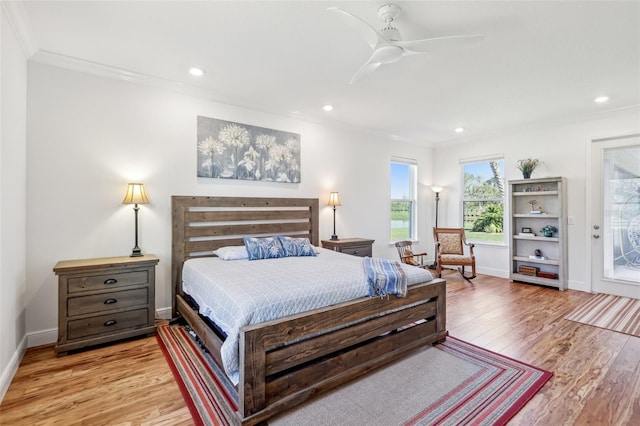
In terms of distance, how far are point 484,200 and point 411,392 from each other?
4.76 m

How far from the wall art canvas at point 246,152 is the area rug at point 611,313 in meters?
3.91

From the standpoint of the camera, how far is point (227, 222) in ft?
12.3

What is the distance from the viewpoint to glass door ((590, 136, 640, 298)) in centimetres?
416

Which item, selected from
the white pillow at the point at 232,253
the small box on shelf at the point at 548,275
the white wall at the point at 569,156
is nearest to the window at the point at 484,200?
the white wall at the point at 569,156

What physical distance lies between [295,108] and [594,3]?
3074 mm

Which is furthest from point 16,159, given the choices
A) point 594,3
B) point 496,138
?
point 496,138

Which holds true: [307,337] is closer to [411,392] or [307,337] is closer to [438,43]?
[411,392]

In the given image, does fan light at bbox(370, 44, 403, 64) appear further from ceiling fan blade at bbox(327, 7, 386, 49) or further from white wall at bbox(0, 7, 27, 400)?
white wall at bbox(0, 7, 27, 400)

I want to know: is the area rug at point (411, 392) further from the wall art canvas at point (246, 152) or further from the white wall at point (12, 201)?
the wall art canvas at point (246, 152)

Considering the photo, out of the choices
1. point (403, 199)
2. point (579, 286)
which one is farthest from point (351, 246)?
point (579, 286)

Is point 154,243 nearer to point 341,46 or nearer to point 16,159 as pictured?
point 16,159

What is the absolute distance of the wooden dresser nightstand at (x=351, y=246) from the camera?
440cm

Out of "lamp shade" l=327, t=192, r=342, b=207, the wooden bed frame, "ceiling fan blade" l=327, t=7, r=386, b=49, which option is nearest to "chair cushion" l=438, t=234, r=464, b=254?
"lamp shade" l=327, t=192, r=342, b=207

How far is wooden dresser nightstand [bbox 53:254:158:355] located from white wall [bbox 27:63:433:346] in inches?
12.0
